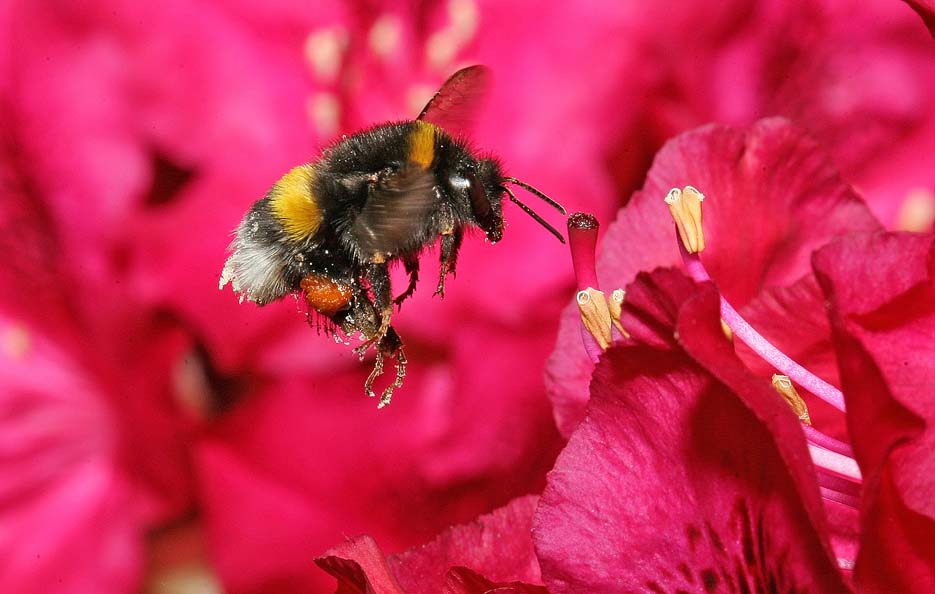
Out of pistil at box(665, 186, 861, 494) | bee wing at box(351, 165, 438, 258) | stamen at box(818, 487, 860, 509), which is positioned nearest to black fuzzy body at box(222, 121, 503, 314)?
bee wing at box(351, 165, 438, 258)

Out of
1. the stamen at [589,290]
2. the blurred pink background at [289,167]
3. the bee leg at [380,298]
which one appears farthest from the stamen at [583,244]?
the blurred pink background at [289,167]

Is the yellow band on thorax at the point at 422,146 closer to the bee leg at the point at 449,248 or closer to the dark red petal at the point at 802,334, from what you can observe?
the bee leg at the point at 449,248

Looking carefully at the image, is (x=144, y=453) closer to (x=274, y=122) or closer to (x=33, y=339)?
(x=33, y=339)

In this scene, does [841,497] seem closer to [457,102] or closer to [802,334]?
[802,334]

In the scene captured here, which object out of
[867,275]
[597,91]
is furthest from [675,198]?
[597,91]

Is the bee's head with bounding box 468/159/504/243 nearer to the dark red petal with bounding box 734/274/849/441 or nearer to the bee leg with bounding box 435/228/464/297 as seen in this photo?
the bee leg with bounding box 435/228/464/297

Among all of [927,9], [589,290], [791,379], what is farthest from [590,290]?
[927,9]
